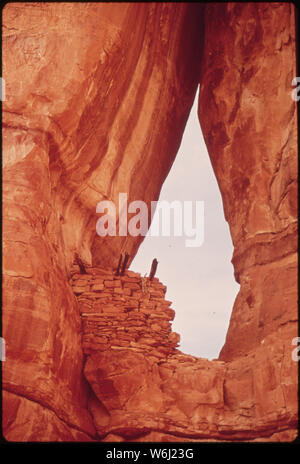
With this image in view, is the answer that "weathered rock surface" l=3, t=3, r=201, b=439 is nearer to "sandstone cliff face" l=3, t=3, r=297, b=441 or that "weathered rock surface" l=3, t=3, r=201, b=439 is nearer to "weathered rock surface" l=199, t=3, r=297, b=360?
"sandstone cliff face" l=3, t=3, r=297, b=441

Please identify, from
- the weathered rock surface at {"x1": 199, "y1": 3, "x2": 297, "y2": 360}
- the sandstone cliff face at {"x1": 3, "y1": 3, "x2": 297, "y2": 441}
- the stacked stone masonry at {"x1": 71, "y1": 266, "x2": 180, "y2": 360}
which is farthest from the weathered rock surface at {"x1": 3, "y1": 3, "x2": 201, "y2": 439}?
the weathered rock surface at {"x1": 199, "y1": 3, "x2": 297, "y2": 360}

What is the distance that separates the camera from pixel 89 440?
34.5 ft

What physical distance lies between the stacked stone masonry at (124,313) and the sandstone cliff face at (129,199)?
0.10 m

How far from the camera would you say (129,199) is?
13.6 m

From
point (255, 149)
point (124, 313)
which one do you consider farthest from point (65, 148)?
point (255, 149)

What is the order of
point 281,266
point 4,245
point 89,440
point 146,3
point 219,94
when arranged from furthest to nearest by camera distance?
point 219,94, point 146,3, point 281,266, point 89,440, point 4,245

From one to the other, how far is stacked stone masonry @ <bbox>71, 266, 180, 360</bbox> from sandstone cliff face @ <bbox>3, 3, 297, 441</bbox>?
0.10 meters

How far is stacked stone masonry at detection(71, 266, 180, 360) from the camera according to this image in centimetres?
1132

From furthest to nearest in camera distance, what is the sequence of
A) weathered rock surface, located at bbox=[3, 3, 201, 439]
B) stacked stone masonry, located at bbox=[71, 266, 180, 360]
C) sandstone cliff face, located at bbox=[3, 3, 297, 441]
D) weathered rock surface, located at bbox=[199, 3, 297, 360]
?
1. weathered rock surface, located at bbox=[199, 3, 297, 360]
2. stacked stone masonry, located at bbox=[71, 266, 180, 360]
3. sandstone cliff face, located at bbox=[3, 3, 297, 441]
4. weathered rock surface, located at bbox=[3, 3, 201, 439]

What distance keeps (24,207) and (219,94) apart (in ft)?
17.6

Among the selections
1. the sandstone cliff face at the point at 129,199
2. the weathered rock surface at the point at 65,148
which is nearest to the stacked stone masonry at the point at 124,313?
the sandstone cliff face at the point at 129,199

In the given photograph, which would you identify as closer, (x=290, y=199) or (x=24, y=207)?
(x=24, y=207)

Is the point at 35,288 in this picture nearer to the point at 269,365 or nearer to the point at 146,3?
the point at 269,365

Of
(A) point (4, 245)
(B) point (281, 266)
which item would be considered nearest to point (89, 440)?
(A) point (4, 245)
